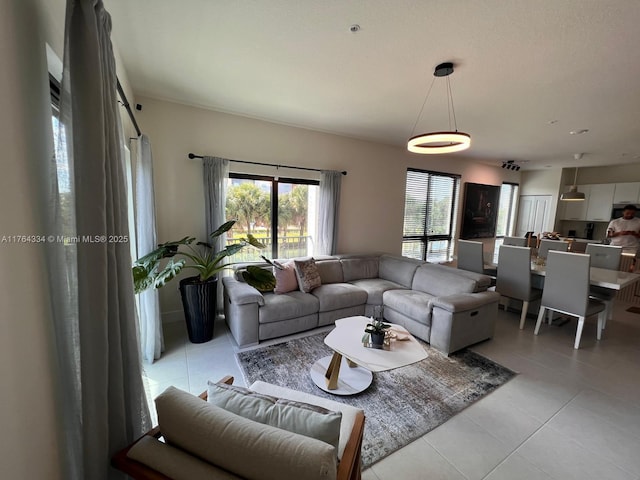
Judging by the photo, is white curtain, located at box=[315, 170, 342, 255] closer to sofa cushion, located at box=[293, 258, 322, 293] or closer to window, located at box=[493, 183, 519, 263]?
sofa cushion, located at box=[293, 258, 322, 293]

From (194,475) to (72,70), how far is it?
145cm

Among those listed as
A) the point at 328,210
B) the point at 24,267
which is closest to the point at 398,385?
the point at 24,267

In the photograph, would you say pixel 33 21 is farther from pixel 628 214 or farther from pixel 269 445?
pixel 628 214

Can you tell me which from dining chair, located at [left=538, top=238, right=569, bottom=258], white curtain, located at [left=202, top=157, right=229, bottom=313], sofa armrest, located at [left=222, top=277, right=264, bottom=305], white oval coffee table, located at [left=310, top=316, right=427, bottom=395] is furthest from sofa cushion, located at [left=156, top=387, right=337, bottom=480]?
dining chair, located at [left=538, top=238, right=569, bottom=258]

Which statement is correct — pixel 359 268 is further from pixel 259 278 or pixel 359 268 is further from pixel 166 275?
pixel 166 275

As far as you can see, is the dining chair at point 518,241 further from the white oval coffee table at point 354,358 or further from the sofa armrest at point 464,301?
the white oval coffee table at point 354,358

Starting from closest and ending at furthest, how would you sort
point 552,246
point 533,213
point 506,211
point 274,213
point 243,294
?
point 243,294 < point 274,213 < point 552,246 < point 533,213 < point 506,211

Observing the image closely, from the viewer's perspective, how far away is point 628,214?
5.09 metres

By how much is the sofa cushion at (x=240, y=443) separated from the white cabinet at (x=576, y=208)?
8360 mm

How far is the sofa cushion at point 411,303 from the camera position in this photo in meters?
2.98

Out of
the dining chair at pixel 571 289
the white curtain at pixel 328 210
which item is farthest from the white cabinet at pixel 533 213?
the white curtain at pixel 328 210

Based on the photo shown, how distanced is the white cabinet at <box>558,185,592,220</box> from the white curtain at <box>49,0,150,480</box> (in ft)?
28.5

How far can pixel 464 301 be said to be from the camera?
9.20 feet

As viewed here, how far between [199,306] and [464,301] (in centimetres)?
284
